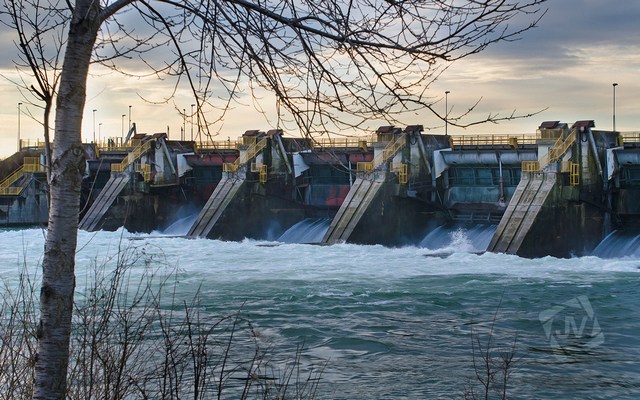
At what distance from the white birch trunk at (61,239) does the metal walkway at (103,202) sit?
3215 cm

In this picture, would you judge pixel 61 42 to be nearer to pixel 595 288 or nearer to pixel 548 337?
pixel 548 337

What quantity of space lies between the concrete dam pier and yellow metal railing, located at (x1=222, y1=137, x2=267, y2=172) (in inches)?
2.1

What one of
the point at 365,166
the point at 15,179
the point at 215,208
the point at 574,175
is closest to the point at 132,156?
the point at 215,208

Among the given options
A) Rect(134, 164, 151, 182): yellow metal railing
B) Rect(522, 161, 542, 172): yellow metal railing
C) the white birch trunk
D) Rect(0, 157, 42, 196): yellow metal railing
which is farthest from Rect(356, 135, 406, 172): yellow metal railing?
the white birch trunk

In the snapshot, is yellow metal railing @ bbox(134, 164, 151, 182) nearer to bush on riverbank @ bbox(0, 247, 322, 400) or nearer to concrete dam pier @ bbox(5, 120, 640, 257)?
concrete dam pier @ bbox(5, 120, 640, 257)

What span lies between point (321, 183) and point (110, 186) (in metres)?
9.64

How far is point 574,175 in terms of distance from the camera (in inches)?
1020

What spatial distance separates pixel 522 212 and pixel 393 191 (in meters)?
5.73

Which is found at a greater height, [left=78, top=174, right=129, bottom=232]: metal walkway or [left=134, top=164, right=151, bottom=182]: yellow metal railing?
[left=134, top=164, right=151, bottom=182]: yellow metal railing

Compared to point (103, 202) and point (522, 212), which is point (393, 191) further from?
point (103, 202)

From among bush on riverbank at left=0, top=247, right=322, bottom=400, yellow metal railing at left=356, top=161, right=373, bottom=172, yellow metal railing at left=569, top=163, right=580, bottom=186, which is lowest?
bush on riverbank at left=0, top=247, right=322, bottom=400

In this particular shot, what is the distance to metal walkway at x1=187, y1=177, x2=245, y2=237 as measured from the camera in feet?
106

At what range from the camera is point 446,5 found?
4328 millimetres

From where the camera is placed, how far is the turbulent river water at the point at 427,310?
429 inches
